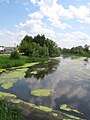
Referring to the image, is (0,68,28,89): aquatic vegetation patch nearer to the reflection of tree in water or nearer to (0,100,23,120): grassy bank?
the reflection of tree in water

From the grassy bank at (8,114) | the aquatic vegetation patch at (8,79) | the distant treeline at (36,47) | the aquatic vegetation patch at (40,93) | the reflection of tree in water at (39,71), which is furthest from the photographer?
the distant treeline at (36,47)

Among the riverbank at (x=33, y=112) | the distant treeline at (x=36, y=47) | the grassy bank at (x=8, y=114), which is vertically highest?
the distant treeline at (x=36, y=47)

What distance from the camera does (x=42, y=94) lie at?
18.2 metres

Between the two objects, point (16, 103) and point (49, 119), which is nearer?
point (49, 119)

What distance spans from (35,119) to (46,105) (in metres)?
3.18

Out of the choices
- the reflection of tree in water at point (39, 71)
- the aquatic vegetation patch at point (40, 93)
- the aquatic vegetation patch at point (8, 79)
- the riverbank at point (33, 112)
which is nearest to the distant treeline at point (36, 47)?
the reflection of tree in water at point (39, 71)

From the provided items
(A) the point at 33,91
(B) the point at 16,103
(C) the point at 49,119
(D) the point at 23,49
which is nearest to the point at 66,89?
(A) the point at 33,91

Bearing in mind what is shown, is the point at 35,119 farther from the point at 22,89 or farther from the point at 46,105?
the point at 22,89

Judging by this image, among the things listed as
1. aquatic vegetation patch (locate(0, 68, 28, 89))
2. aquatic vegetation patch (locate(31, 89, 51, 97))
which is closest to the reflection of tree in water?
aquatic vegetation patch (locate(0, 68, 28, 89))

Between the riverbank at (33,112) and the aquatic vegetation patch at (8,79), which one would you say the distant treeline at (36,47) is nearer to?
the aquatic vegetation patch at (8,79)

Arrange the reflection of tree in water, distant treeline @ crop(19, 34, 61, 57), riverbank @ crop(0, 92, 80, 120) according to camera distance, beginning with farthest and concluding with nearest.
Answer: distant treeline @ crop(19, 34, 61, 57) < the reflection of tree in water < riverbank @ crop(0, 92, 80, 120)

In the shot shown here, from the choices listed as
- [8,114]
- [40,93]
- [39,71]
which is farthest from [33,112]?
[39,71]

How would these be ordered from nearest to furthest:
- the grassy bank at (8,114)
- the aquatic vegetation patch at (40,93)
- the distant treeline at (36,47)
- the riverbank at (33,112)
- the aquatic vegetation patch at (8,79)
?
1. the grassy bank at (8,114)
2. the riverbank at (33,112)
3. the aquatic vegetation patch at (40,93)
4. the aquatic vegetation patch at (8,79)
5. the distant treeline at (36,47)

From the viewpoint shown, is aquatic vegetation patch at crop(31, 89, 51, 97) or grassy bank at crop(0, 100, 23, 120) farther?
aquatic vegetation patch at crop(31, 89, 51, 97)
